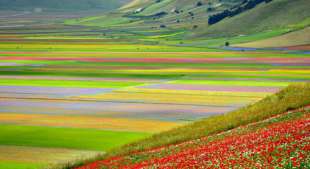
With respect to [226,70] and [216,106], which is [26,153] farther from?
[226,70]

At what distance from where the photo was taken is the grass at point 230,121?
46469 mm

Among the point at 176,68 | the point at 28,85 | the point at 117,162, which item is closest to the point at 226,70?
the point at 176,68

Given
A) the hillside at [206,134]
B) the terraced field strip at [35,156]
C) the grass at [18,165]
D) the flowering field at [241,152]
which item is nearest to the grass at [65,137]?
the terraced field strip at [35,156]

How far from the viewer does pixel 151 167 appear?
109ft

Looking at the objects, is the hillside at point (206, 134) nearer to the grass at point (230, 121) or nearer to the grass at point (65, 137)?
the grass at point (230, 121)

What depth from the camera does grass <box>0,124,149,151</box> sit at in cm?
5084

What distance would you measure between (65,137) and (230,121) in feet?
44.2

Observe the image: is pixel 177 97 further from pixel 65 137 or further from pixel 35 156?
pixel 35 156

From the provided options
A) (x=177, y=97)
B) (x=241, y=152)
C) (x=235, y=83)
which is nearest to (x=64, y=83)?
(x=177, y=97)

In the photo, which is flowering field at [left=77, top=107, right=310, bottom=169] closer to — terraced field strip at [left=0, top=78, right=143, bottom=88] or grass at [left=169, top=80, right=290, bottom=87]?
grass at [left=169, top=80, right=290, bottom=87]

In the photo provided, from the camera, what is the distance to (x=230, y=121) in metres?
51.5

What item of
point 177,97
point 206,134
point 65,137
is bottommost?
point 65,137

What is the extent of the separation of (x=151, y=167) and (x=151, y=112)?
35.2 meters

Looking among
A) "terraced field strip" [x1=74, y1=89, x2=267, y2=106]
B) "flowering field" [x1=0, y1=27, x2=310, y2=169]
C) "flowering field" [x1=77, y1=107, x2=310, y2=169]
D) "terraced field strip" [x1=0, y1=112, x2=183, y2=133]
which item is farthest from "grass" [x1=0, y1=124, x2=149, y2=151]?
"terraced field strip" [x1=74, y1=89, x2=267, y2=106]
